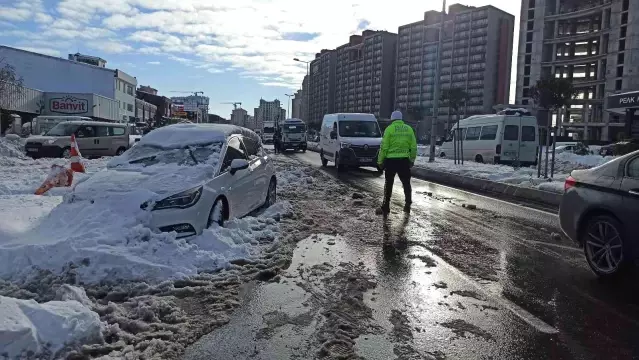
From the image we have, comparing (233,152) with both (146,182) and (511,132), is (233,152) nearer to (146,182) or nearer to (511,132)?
A: (146,182)

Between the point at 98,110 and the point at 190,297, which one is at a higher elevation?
the point at 98,110

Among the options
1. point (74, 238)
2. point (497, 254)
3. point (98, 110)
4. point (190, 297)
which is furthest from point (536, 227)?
point (98, 110)

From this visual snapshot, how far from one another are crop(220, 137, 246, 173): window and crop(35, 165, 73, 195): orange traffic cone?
14.2 ft

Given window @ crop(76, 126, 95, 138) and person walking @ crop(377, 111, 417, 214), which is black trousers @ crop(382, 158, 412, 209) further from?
window @ crop(76, 126, 95, 138)

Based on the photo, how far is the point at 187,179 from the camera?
6.30 m

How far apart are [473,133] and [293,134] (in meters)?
19.0

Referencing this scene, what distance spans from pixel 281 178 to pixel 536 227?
26.5 ft

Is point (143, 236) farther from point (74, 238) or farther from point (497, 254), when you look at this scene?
point (497, 254)

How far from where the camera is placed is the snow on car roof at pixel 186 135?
25.2 feet

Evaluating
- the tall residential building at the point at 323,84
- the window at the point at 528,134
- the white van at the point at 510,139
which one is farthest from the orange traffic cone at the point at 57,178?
the tall residential building at the point at 323,84

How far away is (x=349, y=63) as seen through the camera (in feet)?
469

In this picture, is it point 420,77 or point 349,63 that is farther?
point 349,63

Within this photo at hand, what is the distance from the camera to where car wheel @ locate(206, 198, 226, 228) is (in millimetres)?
6238

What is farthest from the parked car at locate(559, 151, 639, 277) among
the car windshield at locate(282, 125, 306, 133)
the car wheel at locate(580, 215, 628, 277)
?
the car windshield at locate(282, 125, 306, 133)
